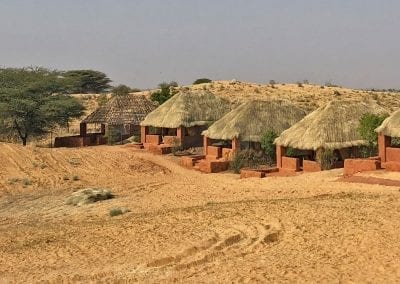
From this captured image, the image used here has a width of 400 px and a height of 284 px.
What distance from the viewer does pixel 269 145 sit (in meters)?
25.5

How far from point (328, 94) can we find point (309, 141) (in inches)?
1168

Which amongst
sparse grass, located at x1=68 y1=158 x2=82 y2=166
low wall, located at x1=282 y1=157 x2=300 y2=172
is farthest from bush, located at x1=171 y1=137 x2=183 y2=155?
low wall, located at x1=282 y1=157 x2=300 y2=172

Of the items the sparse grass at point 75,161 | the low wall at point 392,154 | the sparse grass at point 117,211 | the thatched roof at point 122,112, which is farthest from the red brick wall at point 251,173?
the thatched roof at point 122,112

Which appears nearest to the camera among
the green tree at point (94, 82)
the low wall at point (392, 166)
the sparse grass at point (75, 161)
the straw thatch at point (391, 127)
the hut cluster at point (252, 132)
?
the low wall at point (392, 166)

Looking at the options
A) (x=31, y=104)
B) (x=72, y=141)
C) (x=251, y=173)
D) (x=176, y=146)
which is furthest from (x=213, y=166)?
(x=31, y=104)

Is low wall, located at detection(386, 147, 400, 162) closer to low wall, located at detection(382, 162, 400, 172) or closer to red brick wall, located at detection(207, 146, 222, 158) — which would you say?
low wall, located at detection(382, 162, 400, 172)

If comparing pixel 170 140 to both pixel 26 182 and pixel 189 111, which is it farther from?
pixel 26 182

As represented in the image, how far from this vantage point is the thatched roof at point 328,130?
22516mm

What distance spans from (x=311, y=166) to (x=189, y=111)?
38.9 ft

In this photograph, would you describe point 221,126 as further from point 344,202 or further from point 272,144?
point 344,202

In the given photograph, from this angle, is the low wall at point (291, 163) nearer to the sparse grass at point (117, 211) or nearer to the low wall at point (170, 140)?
the sparse grass at point (117, 211)

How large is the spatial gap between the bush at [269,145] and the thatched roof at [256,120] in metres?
0.47

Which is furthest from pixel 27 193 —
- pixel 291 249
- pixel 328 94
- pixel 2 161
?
pixel 328 94

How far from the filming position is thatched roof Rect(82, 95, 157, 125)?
3809cm
